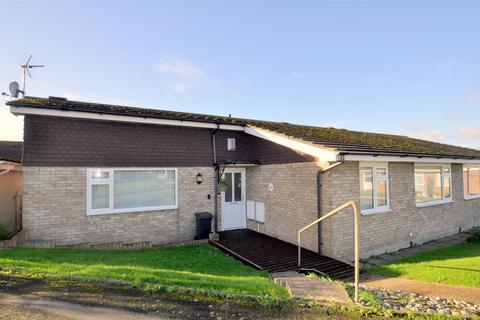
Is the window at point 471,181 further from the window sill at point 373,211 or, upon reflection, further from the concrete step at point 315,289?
the concrete step at point 315,289

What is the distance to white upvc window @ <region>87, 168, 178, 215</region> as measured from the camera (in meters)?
8.94

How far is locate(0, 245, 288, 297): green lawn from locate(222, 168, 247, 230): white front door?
2.72m

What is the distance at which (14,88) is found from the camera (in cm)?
1002

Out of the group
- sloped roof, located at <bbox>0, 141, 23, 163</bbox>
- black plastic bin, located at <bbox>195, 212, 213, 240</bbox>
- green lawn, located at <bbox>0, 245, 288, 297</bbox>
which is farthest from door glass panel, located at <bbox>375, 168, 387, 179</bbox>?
sloped roof, located at <bbox>0, 141, 23, 163</bbox>

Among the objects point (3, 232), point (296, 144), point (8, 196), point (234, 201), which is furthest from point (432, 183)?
point (8, 196)

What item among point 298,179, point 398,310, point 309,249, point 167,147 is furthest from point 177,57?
point 398,310

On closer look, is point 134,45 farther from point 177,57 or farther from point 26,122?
point 26,122

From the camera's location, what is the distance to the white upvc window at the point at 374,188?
9219 mm

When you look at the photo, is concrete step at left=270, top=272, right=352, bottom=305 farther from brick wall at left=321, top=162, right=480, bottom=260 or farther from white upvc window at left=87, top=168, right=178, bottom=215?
white upvc window at left=87, top=168, right=178, bottom=215

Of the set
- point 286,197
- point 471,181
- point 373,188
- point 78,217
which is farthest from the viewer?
point 471,181

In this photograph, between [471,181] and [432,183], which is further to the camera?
[471,181]

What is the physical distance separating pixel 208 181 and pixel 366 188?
579 centimetres

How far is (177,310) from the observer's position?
167 inches

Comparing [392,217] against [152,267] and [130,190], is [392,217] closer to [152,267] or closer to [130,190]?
[152,267]
